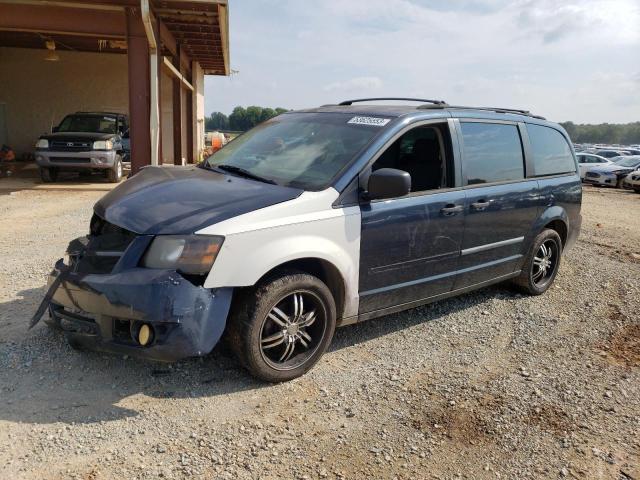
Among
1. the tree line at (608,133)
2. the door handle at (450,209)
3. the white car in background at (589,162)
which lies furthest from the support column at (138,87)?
the tree line at (608,133)

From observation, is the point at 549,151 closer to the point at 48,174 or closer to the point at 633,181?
the point at 48,174

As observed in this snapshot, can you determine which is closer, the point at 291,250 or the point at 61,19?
the point at 291,250

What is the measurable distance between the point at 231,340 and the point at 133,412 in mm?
700

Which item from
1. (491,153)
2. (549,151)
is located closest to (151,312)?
(491,153)

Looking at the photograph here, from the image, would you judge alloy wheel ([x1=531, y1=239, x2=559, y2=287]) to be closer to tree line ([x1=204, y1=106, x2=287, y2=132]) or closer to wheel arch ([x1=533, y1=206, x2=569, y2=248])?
wheel arch ([x1=533, y1=206, x2=569, y2=248])

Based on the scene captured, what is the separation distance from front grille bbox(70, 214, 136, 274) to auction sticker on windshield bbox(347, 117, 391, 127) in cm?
195

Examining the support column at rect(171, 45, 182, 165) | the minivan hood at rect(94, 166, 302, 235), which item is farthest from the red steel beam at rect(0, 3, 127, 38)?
the minivan hood at rect(94, 166, 302, 235)

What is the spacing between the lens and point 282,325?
11.6 ft

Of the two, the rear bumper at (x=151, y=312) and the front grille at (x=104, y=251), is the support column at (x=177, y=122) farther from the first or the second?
the rear bumper at (x=151, y=312)

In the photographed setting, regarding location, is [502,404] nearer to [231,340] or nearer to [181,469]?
[231,340]

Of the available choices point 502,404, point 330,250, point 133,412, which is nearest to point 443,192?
point 330,250

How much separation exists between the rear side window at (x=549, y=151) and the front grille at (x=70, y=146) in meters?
10.3

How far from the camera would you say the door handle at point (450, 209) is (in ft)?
14.3

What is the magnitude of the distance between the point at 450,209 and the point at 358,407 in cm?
184
